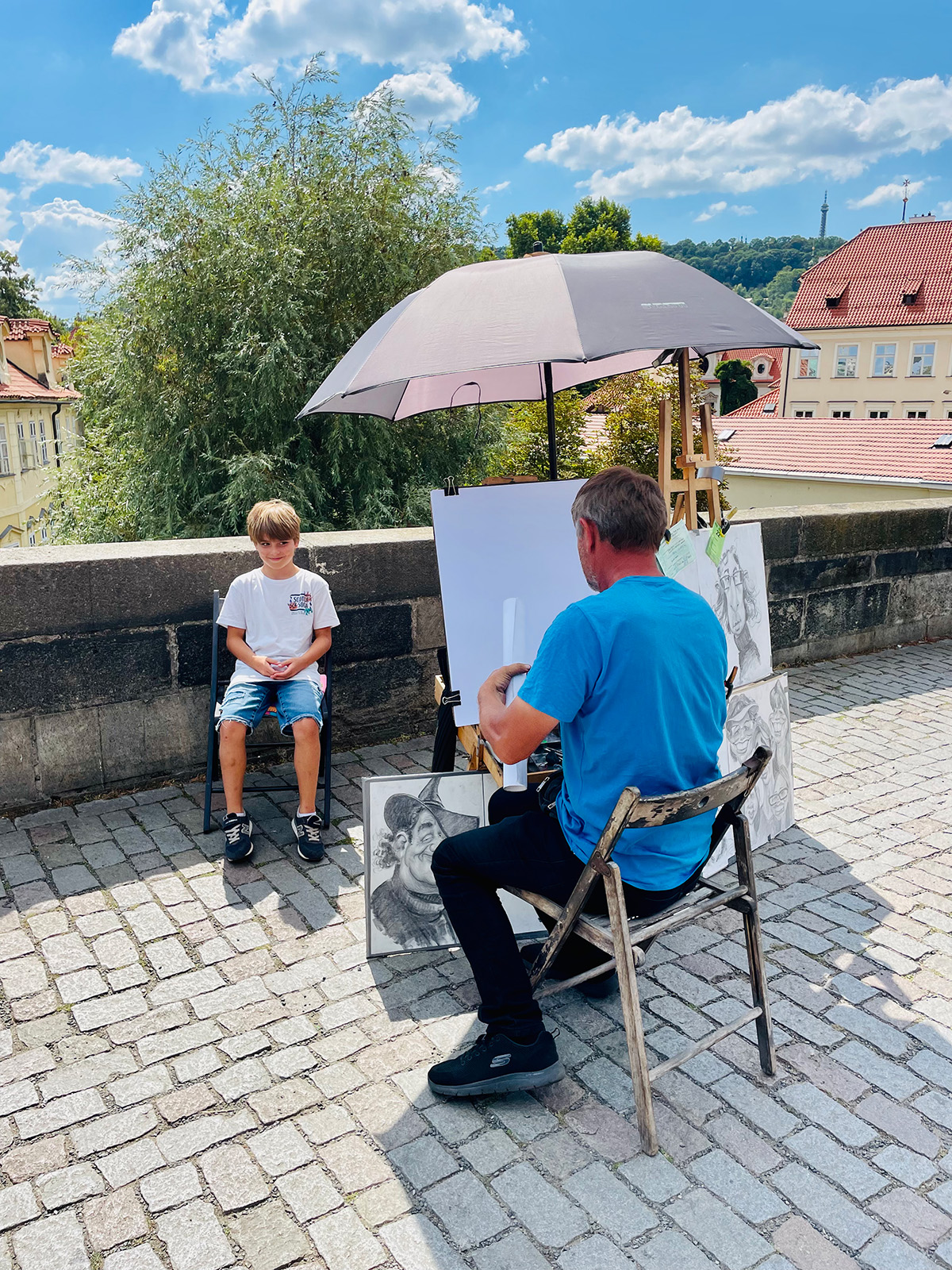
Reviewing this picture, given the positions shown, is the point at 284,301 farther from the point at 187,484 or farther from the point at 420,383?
the point at 420,383

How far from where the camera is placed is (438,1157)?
2453 millimetres

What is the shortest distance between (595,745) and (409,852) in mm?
1096

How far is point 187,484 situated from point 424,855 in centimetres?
743

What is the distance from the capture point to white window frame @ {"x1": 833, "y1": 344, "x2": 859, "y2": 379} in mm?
53750

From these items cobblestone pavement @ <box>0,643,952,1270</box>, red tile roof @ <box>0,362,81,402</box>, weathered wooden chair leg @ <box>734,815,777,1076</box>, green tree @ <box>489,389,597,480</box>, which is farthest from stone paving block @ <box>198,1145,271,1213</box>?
red tile roof @ <box>0,362,81,402</box>

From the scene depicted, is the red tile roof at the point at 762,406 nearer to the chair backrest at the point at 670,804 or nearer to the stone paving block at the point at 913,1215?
the chair backrest at the point at 670,804

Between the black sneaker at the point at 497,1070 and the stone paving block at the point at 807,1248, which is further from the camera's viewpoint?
the black sneaker at the point at 497,1070

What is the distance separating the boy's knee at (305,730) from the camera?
401cm

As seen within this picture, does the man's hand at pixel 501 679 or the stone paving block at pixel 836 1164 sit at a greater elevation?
the man's hand at pixel 501 679

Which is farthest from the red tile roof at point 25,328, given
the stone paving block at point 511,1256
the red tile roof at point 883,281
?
the stone paving block at point 511,1256

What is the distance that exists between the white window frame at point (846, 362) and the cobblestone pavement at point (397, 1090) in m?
55.6

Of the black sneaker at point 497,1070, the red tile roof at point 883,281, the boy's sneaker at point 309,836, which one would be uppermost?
the red tile roof at point 883,281

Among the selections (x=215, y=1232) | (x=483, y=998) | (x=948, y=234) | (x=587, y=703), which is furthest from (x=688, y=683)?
(x=948, y=234)

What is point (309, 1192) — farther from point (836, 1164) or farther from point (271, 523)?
point (271, 523)
